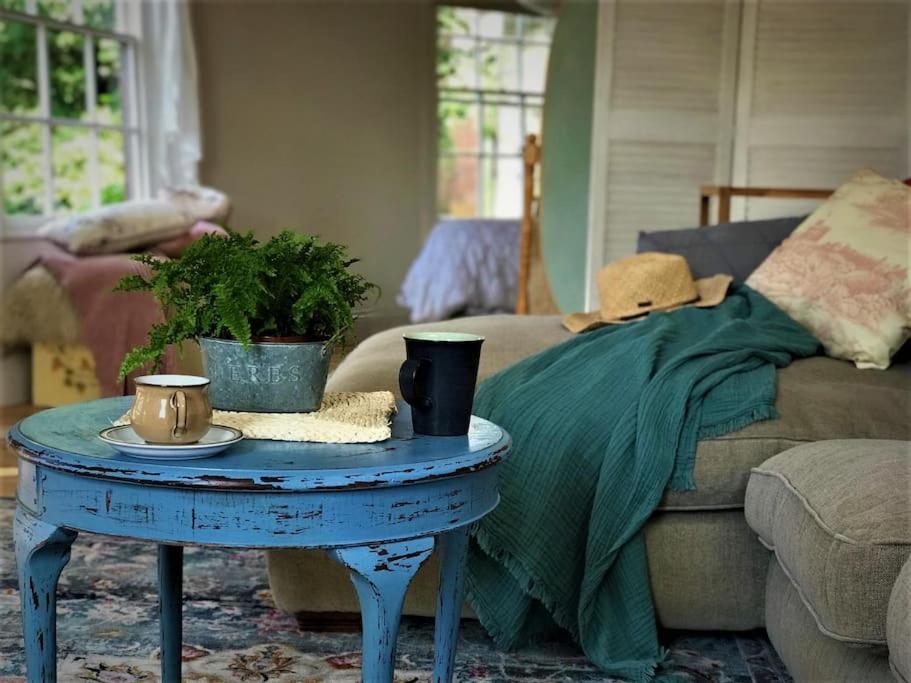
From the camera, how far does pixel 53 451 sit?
1203mm

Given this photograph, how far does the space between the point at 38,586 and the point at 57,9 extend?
13.4 feet

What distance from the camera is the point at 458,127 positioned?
25.1 ft

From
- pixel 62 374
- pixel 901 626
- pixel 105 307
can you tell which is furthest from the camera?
pixel 62 374

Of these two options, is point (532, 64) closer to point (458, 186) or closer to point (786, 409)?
point (458, 186)

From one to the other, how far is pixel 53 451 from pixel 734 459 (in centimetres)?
122

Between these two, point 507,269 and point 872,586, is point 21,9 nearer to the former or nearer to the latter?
point 507,269

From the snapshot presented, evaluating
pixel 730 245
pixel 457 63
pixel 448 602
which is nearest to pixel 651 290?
pixel 730 245

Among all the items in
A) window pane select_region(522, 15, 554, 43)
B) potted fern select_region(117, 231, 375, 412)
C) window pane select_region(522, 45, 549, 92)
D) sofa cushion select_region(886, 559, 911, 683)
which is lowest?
sofa cushion select_region(886, 559, 911, 683)

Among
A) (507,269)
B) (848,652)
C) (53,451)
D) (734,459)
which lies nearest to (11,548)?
(53,451)

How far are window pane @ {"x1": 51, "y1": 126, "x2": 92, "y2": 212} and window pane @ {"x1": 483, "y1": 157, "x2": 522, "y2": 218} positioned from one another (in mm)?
3371

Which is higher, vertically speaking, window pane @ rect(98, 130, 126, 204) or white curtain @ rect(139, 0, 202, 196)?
white curtain @ rect(139, 0, 202, 196)

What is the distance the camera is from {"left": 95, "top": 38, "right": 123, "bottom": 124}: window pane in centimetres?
506

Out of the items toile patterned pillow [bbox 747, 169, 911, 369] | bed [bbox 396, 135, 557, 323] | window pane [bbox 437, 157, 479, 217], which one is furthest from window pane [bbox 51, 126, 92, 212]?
toile patterned pillow [bbox 747, 169, 911, 369]

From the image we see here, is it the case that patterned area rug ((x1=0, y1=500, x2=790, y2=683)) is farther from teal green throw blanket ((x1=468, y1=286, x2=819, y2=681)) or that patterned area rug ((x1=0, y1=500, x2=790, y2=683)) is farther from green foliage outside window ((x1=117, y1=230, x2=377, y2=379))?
green foliage outside window ((x1=117, y1=230, x2=377, y2=379))
